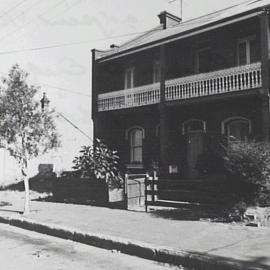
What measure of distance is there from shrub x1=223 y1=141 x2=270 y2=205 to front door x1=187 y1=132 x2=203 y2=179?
356 inches

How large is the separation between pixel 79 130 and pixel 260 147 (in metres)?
22.8

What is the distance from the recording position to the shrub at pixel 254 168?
9461 millimetres

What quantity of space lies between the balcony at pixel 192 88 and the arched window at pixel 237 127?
166 cm

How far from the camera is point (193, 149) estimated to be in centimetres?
1911

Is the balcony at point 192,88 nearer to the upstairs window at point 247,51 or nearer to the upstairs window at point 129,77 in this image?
the upstairs window at point 247,51

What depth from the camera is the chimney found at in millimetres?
23500

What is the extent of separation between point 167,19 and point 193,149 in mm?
8538

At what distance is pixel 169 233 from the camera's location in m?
8.64

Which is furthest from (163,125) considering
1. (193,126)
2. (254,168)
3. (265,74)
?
(254,168)

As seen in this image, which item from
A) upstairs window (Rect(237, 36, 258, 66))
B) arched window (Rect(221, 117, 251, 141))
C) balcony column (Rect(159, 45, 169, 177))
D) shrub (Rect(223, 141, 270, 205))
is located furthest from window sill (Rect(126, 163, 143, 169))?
shrub (Rect(223, 141, 270, 205))

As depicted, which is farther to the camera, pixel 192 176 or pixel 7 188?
pixel 7 188

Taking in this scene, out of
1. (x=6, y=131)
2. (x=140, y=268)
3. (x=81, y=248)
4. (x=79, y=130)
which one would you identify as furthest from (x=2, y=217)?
(x=79, y=130)

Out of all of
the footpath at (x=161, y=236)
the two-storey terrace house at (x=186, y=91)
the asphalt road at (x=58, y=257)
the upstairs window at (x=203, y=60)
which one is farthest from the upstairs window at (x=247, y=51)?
the asphalt road at (x=58, y=257)

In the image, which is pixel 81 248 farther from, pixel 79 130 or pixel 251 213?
pixel 79 130
